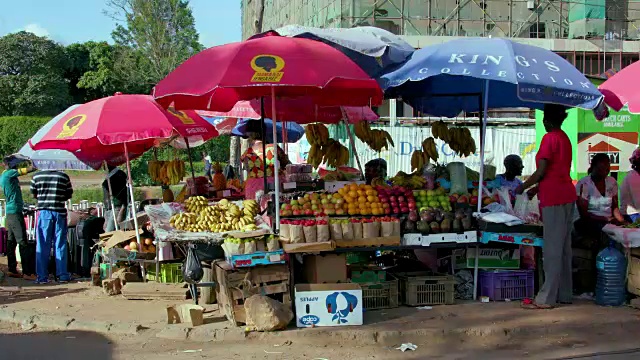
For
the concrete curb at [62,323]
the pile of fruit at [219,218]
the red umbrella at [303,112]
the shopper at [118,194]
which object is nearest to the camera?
the concrete curb at [62,323]

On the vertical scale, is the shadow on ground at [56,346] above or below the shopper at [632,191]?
below

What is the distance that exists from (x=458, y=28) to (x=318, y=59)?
83.6 ft

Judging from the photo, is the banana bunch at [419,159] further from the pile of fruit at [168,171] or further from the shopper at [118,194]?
the shopper at [118,194]

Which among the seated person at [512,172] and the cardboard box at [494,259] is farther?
the seated person at [512,172]

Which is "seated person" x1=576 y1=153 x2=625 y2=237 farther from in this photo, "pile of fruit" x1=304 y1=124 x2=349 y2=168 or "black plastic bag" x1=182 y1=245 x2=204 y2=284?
Answer: "black plastic bag" x1=182 y1=245 x2=204 y2=284

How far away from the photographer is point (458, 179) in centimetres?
898

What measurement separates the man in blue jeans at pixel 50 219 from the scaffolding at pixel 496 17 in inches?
827

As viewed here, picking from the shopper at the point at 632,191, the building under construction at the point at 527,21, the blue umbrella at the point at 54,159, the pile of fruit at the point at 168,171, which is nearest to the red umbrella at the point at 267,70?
the shopper at the point at 632,191

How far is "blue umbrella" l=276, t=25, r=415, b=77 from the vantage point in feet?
28.9

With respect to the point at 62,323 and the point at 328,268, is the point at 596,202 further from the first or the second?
the point at 62,323

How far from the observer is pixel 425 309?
7836 mm

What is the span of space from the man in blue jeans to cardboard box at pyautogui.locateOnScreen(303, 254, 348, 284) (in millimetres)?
5203

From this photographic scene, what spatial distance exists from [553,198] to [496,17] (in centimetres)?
2603

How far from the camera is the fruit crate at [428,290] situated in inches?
314
